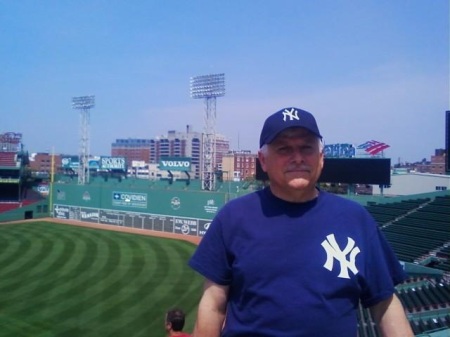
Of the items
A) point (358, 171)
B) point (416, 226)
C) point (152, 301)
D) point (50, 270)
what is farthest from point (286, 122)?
point (358, 171)

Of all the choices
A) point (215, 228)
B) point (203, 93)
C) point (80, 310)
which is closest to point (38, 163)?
point (203, 93)

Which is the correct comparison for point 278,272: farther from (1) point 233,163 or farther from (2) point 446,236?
(1) point 233,163

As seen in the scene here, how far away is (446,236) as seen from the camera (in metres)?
12.3

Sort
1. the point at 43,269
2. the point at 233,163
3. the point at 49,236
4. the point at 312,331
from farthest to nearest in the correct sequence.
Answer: the point at 233,163 → the point at 49,236 → the point at 43,269 → the point at 312,331

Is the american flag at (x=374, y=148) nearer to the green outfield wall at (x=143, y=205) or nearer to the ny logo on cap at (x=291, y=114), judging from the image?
the green outfield wall at (x=143, y=205)

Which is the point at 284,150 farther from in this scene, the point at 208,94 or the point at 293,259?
the point at 208,94

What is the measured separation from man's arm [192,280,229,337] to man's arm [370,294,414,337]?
0.41 metres

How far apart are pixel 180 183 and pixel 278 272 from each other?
84.7ft

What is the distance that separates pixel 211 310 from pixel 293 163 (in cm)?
45

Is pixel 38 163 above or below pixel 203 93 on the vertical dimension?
below

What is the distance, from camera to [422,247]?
12.2 meters

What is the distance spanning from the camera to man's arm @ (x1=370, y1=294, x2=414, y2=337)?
4.15ft

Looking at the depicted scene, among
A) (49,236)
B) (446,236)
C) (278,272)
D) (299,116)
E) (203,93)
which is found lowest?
(49,236)

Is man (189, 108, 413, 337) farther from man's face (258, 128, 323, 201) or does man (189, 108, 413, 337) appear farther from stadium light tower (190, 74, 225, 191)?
stadium light tower (190, 74, 225, 191)
